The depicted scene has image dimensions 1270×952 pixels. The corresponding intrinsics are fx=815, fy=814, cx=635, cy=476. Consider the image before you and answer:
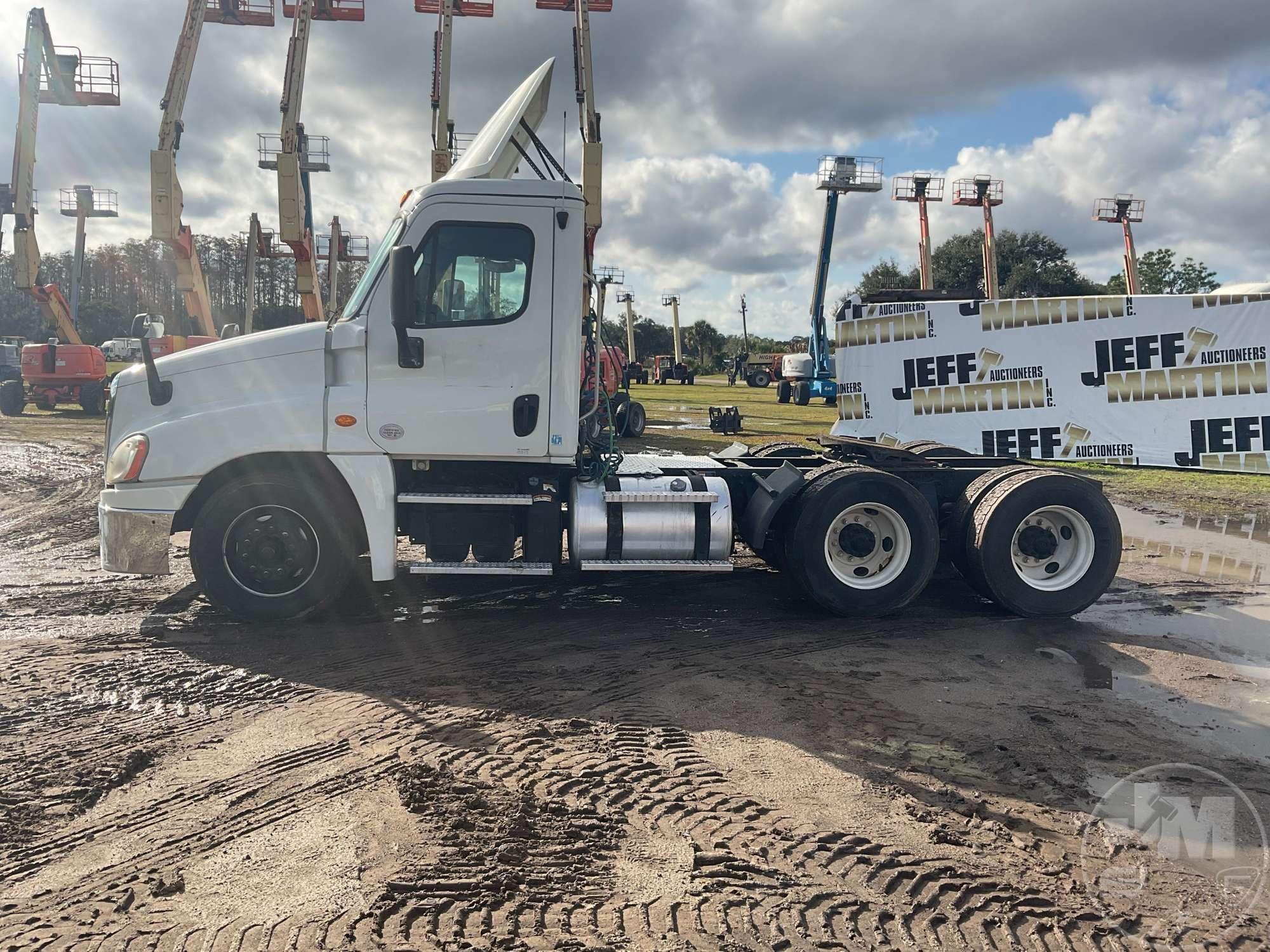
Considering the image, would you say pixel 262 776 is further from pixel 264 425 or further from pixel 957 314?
pixel 957 314

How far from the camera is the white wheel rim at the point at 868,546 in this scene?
6266 mm

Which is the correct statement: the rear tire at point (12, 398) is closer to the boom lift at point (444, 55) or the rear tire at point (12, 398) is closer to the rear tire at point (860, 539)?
the boom lift at point (444, 55)

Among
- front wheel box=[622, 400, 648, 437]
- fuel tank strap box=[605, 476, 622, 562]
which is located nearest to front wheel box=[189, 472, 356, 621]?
fuel tank strap box=[605, 476, 622, 562]

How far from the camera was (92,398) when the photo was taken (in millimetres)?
23250

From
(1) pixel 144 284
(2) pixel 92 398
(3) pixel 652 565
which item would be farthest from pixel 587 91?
(1) pixel 144 284

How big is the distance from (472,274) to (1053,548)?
16.1ft

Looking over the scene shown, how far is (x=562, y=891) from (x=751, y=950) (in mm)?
711

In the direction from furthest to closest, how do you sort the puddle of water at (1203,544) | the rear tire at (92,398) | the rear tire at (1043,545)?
the rear tire at (92,398)
the puddle of water at (1203,544)
the rear tire at (1043,545)

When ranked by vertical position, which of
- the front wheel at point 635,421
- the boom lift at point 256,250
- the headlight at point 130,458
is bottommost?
the headlight at point 130,458

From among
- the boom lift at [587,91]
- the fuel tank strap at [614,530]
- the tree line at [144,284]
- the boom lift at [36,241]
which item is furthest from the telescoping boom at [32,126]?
the tree line at [144,284]

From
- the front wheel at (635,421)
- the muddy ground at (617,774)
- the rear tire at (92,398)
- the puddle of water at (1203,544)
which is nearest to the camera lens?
the muddy ground at (617,774)

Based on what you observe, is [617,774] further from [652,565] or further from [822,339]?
[822,339]

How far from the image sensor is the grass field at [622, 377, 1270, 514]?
39.7 ft

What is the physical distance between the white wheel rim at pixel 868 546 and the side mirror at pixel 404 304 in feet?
10.9
